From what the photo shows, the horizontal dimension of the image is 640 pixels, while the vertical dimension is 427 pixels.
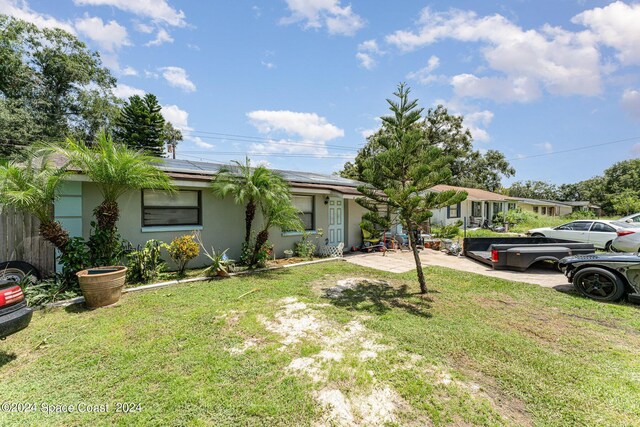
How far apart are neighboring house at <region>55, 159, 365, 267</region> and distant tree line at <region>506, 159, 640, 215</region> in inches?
1392

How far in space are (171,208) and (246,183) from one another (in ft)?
7.55

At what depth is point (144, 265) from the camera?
6.61 metres

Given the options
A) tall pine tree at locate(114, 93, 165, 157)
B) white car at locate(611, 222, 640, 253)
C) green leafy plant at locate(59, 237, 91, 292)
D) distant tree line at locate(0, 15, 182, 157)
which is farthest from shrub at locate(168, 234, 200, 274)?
distant tree line at locate(0, 15, 182, 157)

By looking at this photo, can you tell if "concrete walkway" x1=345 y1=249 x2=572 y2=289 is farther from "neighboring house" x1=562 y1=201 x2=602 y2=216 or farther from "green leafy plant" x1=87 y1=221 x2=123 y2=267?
"neighboring house" x1=562 y1=201 x2=602 y2=216

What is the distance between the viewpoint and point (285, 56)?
12.8 m

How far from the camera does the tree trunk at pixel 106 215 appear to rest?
19.2 feet

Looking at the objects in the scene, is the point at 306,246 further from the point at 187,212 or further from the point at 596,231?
the point at 596,231

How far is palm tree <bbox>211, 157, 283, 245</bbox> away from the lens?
302 inches

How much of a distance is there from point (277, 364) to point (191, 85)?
1821 cm

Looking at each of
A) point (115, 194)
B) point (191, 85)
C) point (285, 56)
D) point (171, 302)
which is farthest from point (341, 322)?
point (191, 85)

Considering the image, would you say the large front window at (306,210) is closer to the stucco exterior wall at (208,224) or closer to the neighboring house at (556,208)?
the stucco exterior wall at (208,224)

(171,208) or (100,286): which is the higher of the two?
(171,208)

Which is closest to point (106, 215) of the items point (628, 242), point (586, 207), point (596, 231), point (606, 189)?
point (628, 242)

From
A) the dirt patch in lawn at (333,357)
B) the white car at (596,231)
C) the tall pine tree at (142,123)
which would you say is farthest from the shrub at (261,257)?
the tall pine tree at (142,123)
